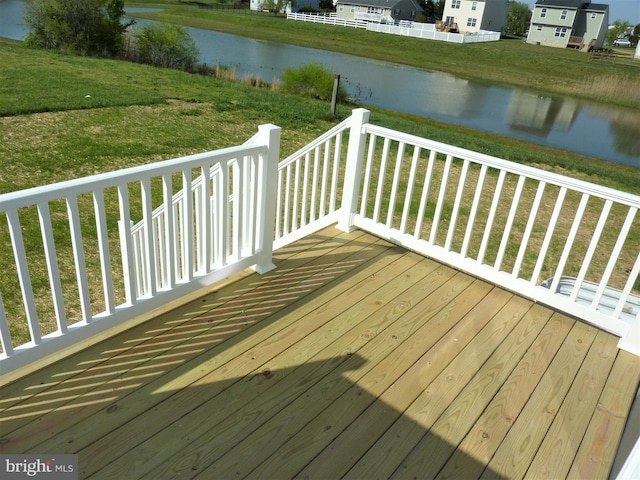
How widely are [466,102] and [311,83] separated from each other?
23.5ft

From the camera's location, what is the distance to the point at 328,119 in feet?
32.6

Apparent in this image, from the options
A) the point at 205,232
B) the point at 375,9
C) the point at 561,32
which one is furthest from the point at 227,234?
the point at 375,9

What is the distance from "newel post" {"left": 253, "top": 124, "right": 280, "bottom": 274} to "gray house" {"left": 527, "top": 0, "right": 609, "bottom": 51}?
46.9m

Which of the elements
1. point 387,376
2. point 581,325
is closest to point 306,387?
point 387,376

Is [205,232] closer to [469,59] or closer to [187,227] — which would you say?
[187,227]

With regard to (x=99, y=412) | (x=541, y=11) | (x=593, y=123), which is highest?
(x=541, y=11)

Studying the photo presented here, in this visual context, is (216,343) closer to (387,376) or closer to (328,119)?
(387,376)

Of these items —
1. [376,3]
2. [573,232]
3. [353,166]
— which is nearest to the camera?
[573,232]

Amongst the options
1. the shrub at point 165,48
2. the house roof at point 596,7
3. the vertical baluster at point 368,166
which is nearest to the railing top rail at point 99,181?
the vertical baluster at point 368,166

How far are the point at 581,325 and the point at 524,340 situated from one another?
46cm

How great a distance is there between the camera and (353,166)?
3.59 meters

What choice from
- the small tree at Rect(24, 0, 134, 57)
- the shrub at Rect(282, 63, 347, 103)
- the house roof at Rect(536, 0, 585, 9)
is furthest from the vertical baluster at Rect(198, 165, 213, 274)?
the house roof at Rect(536, 0, 585, 9)

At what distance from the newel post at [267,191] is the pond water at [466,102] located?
12.7 meters

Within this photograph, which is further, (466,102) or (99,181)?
(466,102)
